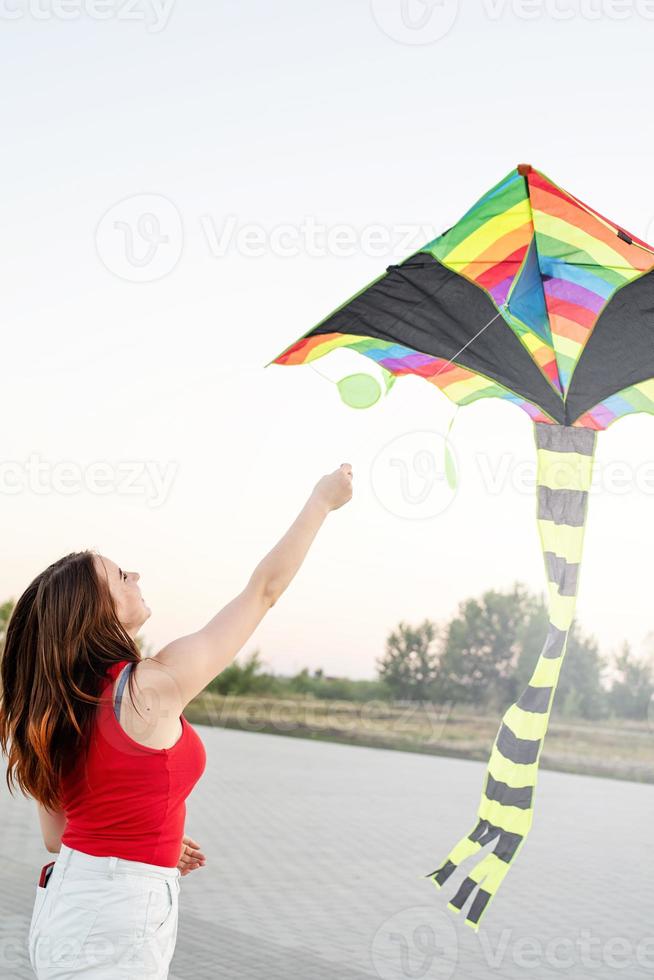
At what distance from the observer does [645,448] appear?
4160mm

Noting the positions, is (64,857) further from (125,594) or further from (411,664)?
(411,664)

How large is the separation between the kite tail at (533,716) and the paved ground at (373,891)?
2453 mm

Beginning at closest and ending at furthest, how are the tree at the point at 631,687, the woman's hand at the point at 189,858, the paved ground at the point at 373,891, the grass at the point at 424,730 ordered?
the woman's hand at the point at 189,858 → the paved ground at the point at 373,891 → the grass at the point at 424,730 → the tree at the point at 631,687

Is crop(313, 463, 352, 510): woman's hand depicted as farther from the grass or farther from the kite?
the grass

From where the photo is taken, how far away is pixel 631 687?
28172 mm

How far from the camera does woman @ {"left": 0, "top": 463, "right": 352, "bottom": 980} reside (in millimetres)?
1794

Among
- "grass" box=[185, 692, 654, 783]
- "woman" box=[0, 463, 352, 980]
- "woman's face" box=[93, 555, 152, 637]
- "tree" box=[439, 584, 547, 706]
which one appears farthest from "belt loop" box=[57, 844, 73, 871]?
"tree" box=[439, 584, 547, 706]

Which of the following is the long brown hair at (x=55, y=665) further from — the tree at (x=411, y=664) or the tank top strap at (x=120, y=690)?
the tree at (x=411, y=664)

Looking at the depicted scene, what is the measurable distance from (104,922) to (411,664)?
29.1 metres

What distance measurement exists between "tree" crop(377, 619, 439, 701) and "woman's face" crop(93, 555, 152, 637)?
27.8 m

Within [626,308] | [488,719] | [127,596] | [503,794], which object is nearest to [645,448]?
[626,308]

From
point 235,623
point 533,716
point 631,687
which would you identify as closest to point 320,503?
point 235,623

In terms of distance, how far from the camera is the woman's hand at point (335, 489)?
2051 millimetres

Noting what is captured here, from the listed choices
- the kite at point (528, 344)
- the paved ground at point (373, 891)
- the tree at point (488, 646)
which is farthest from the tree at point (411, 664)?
the kite at point (528, 344)
